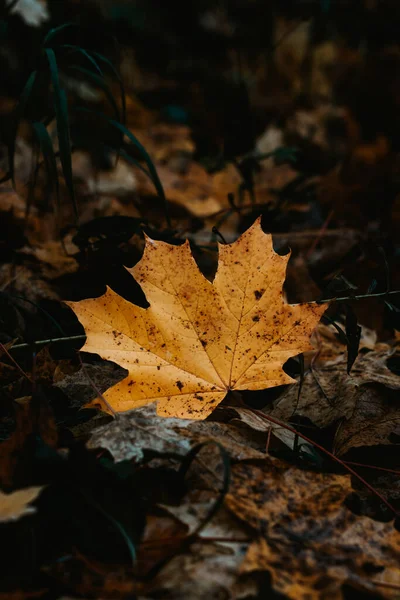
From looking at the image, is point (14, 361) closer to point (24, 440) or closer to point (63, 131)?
point (24, 440)

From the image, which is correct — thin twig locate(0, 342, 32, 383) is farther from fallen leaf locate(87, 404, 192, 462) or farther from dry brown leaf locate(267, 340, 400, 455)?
dry brown leaf locate(267, 340, 400, 455)

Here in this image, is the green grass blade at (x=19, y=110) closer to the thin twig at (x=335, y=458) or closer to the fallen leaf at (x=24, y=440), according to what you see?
the fallen leaf at (x=24, y=440)

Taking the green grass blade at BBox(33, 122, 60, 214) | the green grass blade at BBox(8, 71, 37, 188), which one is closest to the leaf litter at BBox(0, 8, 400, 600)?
the green grass blade at BBox(33, 122, 60, 214)

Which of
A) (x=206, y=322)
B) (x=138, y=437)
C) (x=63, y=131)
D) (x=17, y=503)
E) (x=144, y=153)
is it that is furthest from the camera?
(x=144, y=153)

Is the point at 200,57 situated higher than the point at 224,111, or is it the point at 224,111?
the point at 200,57

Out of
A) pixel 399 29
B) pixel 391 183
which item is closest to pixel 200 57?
pixel 399 29

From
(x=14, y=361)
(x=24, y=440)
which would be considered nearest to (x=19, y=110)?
(x=14, y=361)

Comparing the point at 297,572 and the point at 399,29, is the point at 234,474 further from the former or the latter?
the point at 399,29
